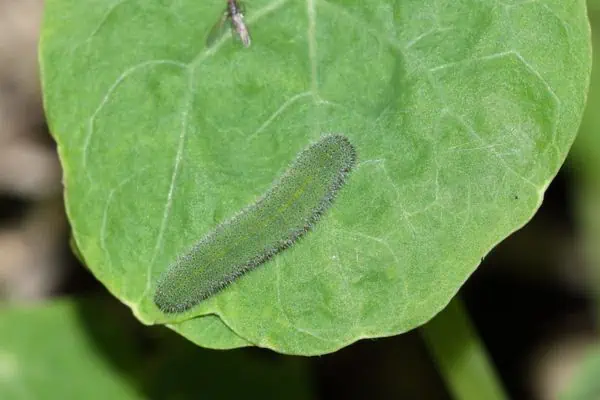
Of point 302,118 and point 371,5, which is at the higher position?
point 371,5

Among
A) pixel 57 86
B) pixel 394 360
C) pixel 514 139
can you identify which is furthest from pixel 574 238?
pixel 57 86

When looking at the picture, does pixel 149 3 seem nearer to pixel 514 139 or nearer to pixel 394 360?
pixel 514 139

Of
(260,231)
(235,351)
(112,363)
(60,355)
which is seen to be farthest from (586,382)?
(60,355)

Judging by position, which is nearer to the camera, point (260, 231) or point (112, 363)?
point (260, 231)

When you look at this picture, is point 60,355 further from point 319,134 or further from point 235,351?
point 319,134

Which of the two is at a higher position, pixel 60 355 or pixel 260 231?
pixel 260 231

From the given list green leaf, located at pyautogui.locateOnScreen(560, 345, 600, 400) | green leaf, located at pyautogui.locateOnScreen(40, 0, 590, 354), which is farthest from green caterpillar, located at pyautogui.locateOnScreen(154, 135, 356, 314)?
green leaf, located at pyautogui.locateOnScreen(560, 345, 600, 400)
